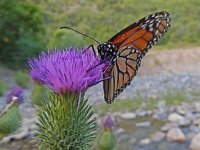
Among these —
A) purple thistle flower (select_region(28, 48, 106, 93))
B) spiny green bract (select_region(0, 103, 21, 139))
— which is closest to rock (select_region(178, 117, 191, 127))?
spiny green bract (select_region(0, 103, 21, 139))

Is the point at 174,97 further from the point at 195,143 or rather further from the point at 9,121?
the point at 9,121

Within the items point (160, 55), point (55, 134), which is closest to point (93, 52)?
point (55, 134)

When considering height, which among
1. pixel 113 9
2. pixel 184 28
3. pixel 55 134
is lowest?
pixel 55 134

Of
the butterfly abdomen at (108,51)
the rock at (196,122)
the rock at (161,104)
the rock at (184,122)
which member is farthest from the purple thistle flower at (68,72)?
the rock at (161,104)

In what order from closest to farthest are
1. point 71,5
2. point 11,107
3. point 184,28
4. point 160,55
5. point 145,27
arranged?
point 145,27 < point 11,107 < point 160,55 < point 184,28 < point 71,5

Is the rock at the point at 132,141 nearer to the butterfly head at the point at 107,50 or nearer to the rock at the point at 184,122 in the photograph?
the rock at the point at 184,122

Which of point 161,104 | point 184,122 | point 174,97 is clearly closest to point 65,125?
point 184,122

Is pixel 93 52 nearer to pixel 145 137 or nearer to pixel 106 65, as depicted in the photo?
pixel 106 65
